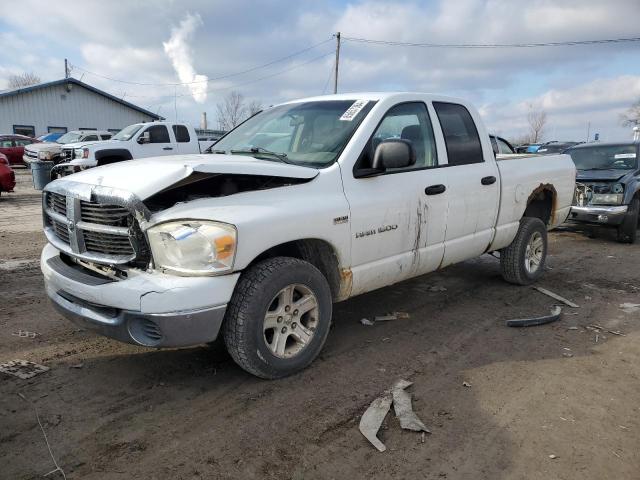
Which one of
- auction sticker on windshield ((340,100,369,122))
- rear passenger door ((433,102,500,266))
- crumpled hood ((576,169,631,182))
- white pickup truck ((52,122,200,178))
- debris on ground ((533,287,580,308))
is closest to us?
auction sticker on windshield ((340,100,369,122))

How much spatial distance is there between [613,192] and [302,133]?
7.29m

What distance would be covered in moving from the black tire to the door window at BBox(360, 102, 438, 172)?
20.5 ft

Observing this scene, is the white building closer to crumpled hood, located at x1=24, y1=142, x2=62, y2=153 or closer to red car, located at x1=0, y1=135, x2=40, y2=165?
red car, located at x1=0, y1=135, x2=40, y2=165

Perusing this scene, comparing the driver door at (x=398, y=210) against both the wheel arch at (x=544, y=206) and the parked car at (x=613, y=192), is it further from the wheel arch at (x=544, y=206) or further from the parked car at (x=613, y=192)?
the parked car at (x=613, y=192)

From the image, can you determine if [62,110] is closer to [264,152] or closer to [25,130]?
[25,130]

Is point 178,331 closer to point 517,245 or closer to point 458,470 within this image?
point 458,470

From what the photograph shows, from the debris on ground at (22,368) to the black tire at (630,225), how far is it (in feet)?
30.1

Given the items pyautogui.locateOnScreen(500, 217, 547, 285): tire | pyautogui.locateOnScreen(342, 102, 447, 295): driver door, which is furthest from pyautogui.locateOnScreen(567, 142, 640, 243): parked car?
pyautogui.locateOnScreen(342, 102, 447, 295): driver door

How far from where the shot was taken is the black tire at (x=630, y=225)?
8.84 meters

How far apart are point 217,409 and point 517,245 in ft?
13.0

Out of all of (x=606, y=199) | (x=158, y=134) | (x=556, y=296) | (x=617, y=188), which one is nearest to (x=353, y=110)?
(x=556, y=296)

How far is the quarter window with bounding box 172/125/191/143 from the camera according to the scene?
52.2 feet

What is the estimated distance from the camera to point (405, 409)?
3090mm

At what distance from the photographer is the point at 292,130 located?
4.27m
